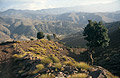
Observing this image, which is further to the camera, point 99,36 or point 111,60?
point 99,36

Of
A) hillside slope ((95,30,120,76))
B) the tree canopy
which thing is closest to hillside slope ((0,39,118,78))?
hillside slope ((95,30,120,76))

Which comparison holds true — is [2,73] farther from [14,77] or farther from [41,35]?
[41,35]

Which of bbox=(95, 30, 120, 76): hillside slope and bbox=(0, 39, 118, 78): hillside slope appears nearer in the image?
bbox=(0, 39, 118, 78): hillside slope

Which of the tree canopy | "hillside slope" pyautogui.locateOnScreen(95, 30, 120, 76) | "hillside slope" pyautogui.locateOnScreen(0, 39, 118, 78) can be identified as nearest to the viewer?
"hillside slope" pyautogui.locateOnScreen(0, 39, 118, 78)

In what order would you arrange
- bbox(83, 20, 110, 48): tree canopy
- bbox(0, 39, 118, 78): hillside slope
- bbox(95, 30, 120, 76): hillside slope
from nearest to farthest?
bbox(0, 39, 118, 78): hillside slope, bbox(95, 30, 120, 76): hillside slope, bbox(83, 20, 110, 48): tree canopy

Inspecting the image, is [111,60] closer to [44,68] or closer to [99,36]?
[99,36]

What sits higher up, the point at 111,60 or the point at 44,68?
the point at 44,68

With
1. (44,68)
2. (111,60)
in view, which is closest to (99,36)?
(111,60)

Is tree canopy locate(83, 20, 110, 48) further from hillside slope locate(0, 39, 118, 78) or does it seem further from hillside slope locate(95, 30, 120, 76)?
hillside slope locate(0, 39, 118, 78)

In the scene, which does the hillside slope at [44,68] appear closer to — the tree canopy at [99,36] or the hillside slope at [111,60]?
the hillside slope at [111,60]

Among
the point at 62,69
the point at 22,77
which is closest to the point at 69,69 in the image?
the point at 62,69

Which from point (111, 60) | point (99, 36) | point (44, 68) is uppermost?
point (99, 36)

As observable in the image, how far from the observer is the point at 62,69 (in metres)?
11.8

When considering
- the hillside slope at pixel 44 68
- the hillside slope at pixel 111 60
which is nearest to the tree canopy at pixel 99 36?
the hillside slope at pixel 111 60
